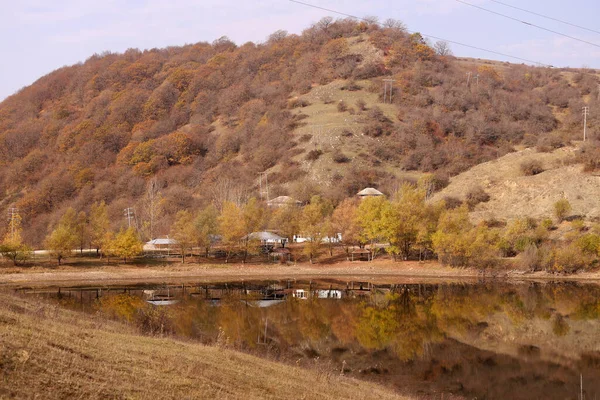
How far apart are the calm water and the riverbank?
4289 millimetres

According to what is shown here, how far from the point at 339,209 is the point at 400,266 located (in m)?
12.5

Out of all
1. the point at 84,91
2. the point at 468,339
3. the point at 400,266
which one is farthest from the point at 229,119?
the point at 468,339

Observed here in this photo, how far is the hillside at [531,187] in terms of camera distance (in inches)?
2810

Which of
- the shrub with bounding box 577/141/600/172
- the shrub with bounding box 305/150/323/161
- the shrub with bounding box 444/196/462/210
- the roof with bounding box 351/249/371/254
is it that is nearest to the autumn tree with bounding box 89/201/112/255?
the roof with bounding box 351/249/371/254

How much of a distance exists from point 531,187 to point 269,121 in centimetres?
6218

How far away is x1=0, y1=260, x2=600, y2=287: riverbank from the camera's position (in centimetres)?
5653

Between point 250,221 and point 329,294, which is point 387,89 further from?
point 329,294

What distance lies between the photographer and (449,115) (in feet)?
412

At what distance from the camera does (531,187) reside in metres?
78.3

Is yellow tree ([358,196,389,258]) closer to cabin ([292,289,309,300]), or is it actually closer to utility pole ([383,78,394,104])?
cabin ([292,289,309,300])

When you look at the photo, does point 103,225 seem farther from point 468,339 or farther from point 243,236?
point 468,339

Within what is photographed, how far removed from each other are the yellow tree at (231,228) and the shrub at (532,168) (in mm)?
40310

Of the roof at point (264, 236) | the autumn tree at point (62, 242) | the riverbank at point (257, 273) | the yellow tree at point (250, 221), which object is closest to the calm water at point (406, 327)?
the riverbank at point (257, 273)

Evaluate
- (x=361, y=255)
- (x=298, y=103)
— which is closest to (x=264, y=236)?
(x=361, y=255)
